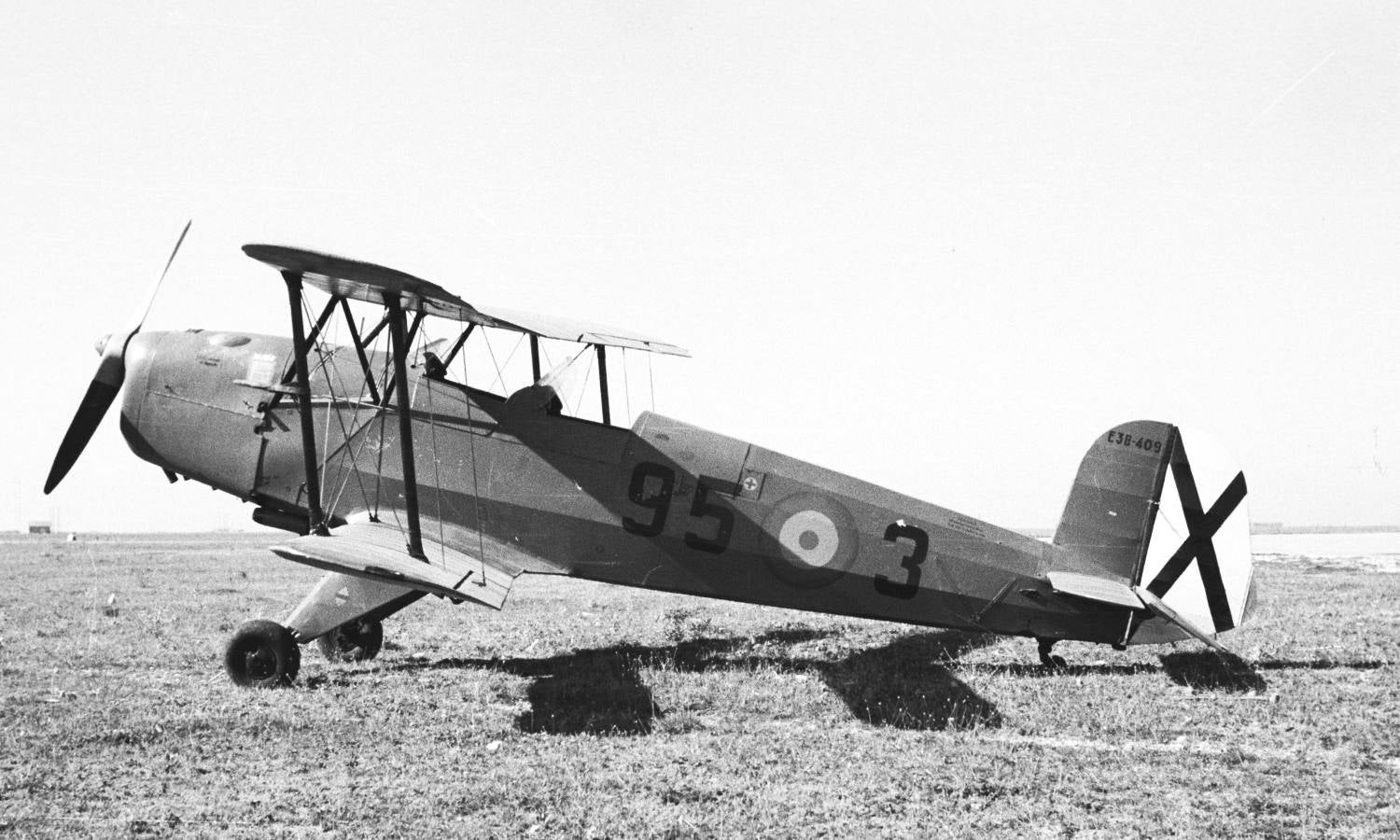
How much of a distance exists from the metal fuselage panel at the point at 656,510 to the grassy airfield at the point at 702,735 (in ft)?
2.42

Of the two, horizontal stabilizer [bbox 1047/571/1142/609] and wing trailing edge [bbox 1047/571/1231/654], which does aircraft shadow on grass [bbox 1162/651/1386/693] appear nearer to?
wing trailing edge [bbox 1047/571/1231/654]

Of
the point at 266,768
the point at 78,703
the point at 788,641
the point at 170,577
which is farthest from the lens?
the point at 170,577

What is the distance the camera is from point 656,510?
8500 mm

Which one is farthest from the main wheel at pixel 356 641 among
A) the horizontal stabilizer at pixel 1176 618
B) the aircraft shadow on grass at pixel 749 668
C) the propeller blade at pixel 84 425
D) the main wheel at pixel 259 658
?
the horizontal stabilizer at pixel 1176 618

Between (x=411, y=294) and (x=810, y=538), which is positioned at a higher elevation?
(x=411, y=294)

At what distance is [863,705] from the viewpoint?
7363 millimetres

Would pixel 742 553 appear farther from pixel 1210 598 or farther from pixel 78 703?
pixel 78 703

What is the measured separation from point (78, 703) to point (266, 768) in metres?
2.32

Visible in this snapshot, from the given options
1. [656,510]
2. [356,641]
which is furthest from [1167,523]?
[356,641]

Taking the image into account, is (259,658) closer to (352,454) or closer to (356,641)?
(356,641)

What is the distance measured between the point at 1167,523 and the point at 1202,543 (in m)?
0.31

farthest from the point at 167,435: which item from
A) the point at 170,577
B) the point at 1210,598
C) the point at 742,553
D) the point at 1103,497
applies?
the point at 170,577

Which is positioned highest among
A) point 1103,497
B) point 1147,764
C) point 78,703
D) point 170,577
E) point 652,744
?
point 1103,497

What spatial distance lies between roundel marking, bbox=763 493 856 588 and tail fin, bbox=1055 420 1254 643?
5.99 ft
